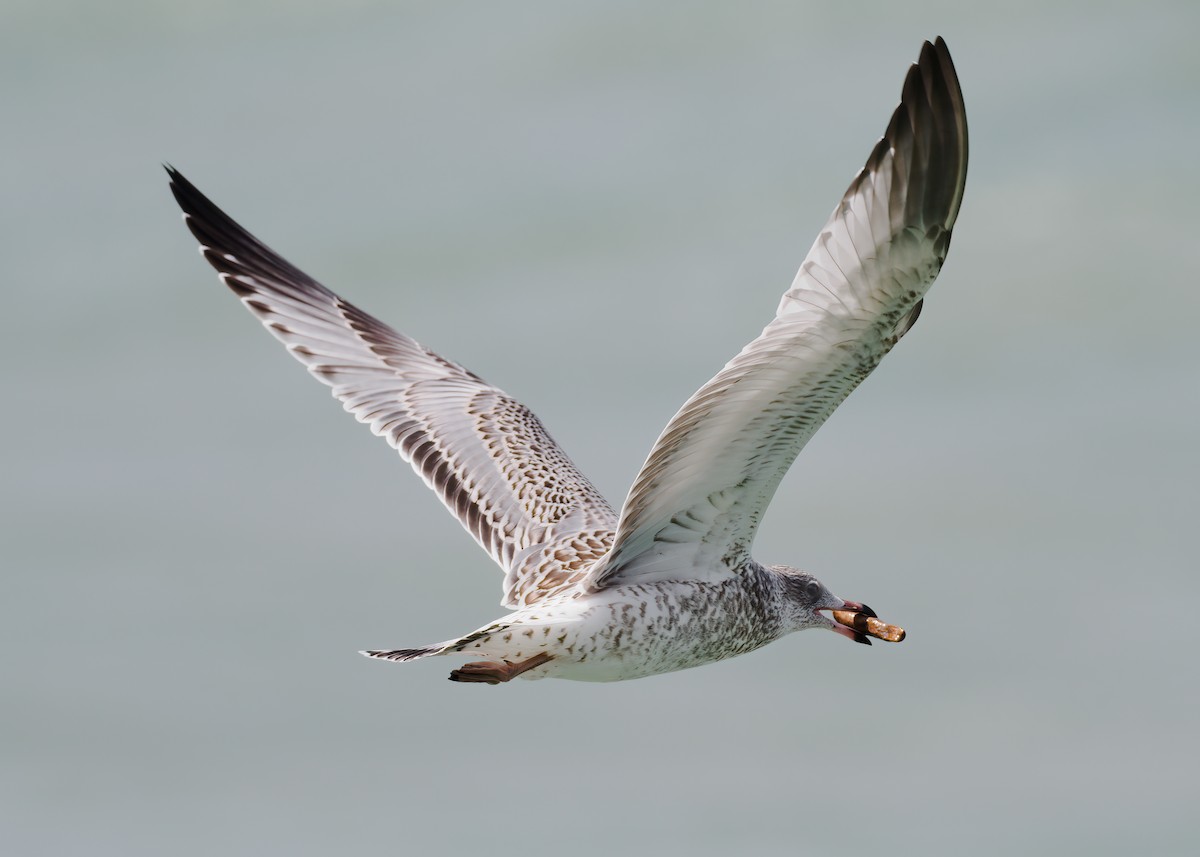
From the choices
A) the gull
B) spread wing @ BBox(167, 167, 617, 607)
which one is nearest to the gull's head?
the gull

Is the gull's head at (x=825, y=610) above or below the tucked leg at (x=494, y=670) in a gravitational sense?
above

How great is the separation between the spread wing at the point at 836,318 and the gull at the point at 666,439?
0.01 metres

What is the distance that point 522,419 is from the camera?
2000 cm

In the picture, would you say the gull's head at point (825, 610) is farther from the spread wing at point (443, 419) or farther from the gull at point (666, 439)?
the spread wing at point (443, 419)

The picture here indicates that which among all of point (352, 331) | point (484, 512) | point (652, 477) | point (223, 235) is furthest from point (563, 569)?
point (223, 235)

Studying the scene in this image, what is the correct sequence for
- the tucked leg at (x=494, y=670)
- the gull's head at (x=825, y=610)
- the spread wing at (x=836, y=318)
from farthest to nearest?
the gull's head at (x=825, y=610)
the tucked leg at (x=494, y=670)
the spread wing at (x=836, y=318)

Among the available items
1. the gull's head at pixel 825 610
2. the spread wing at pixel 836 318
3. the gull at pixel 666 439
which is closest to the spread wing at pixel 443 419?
the gull at pixel 666 439

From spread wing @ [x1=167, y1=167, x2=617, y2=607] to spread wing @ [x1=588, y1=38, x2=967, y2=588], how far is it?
2830mm

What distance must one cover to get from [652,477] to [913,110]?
11.7ft

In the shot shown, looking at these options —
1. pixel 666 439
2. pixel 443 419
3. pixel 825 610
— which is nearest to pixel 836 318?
pixel 666 439

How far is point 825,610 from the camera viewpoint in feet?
58.6

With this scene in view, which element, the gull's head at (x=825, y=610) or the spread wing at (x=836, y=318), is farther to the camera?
the gull's head at (x=825, y=610)

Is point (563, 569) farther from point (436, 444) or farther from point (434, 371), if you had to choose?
point (434, 371)

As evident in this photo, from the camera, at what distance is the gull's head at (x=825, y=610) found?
17469mm
